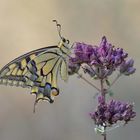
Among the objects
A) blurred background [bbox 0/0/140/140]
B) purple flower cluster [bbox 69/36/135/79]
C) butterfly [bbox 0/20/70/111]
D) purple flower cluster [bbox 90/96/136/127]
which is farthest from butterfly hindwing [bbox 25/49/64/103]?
blurred background [bbox 0/0/140/140]

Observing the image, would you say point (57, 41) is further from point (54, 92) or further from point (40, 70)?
point (54, 92)

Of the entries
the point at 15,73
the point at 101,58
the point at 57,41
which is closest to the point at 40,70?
the point at 15,73

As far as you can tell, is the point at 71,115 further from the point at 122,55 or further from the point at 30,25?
the point at 122,55

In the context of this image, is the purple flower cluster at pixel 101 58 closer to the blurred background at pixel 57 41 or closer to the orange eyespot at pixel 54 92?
the orange eyespot at pixel 54 92

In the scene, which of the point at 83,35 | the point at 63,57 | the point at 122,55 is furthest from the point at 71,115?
the point at 122,55

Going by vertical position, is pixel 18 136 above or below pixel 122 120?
above

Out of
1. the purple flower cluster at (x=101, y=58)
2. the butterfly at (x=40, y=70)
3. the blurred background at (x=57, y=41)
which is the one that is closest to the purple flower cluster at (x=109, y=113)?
the purple flower cluster at (x=101, y=58)
